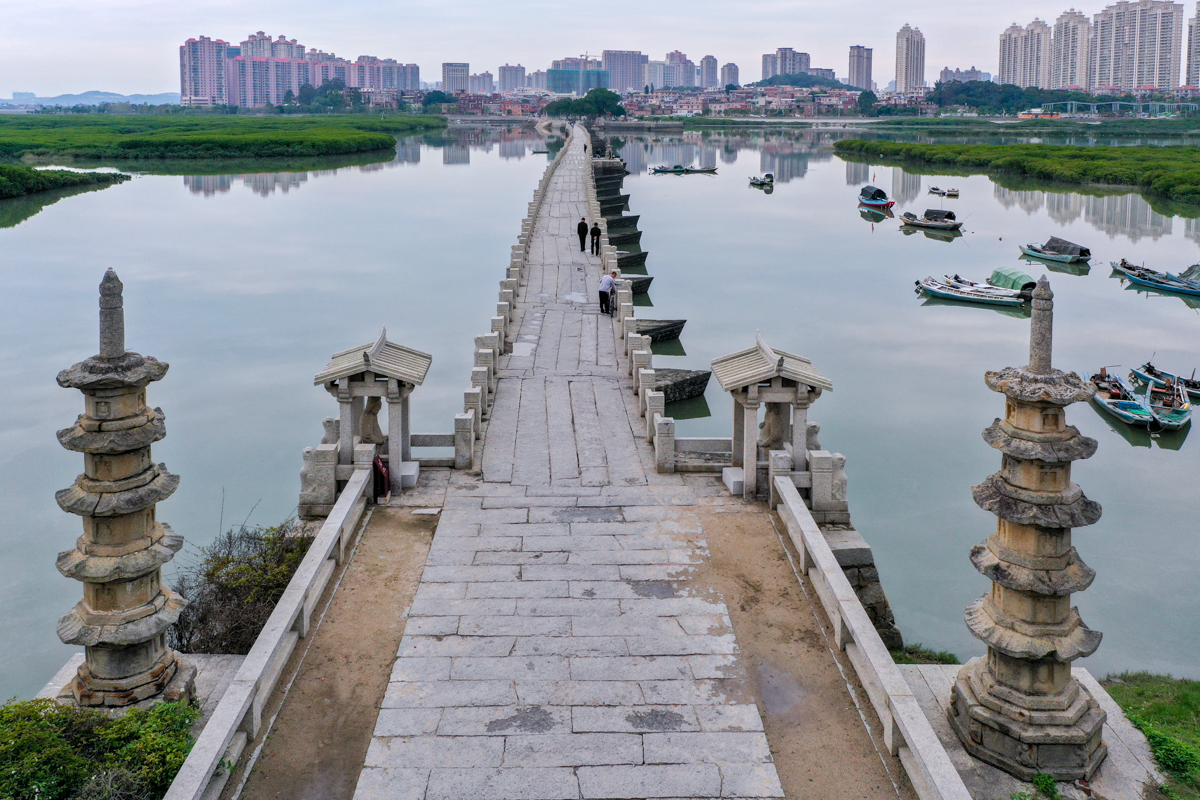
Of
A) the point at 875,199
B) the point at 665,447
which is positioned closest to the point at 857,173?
the point at 875,199

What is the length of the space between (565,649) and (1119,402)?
50.2 feet

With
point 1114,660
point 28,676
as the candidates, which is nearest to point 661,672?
point 1114,660

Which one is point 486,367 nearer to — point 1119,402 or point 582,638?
point 582,638

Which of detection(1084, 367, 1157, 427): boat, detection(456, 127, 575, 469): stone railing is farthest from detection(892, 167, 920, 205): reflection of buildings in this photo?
detection(1084, 367, 1157, 427): boat

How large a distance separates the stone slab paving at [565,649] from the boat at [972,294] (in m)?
21.3

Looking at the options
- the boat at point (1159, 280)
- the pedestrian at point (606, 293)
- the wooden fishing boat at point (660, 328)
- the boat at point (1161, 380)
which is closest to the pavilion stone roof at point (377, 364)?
the pedestrian at point (606, 293)

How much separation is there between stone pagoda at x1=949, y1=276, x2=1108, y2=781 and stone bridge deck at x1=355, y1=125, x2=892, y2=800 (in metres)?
1.77

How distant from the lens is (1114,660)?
11.2 m

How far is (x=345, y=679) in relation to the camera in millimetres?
7539

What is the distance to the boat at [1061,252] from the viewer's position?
118 ft

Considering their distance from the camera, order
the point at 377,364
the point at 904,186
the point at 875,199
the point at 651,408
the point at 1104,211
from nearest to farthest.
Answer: the point at 377,364, the point at 651,408, the point at 1104,211, the point at 875,199, the point at 904,186

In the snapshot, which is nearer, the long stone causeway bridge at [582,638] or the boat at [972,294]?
the long stone causeway bridge at [582,638]

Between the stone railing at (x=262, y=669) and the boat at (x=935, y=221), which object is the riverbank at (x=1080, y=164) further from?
the stone railing at (x=262, y=669)

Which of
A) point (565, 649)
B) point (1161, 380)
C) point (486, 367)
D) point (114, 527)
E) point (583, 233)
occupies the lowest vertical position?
point (565, 649)
